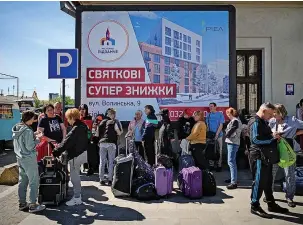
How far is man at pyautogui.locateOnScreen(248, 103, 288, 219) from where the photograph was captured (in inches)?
212

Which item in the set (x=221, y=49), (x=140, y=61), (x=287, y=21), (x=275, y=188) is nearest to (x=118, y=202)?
(x=275, y=188)

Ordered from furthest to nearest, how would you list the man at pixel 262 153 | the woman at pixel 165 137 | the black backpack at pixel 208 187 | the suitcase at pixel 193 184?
1. the woman at pixel 165 137
2. the black backpack at pixel 208 187
3. the suitcase at pixel 193 184
4. the man at pixel 262 153

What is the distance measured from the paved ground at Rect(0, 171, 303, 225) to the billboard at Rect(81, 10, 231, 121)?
3168mm

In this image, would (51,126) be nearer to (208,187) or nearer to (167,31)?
(208,187)

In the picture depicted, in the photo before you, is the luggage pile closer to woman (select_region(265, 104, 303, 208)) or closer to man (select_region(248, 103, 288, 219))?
man (select_region(248, 103, 288, 219))

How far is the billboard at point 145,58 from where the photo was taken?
30.0ft

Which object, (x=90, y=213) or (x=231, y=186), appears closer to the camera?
(x=90, y=213)

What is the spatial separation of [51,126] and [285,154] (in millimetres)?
4773

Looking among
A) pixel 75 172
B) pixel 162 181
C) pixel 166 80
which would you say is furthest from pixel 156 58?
pixel 75 172

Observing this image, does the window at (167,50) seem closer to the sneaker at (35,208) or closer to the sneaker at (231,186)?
the sneaker at (231,186)

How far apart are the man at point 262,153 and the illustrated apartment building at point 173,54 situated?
399cm

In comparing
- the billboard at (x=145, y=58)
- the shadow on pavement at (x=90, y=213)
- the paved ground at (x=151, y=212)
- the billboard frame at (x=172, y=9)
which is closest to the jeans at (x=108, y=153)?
the paved ground at (x=151, y=212)

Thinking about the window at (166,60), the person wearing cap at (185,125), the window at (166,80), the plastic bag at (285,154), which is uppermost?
the window at (166,60)

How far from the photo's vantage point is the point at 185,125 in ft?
29.1
